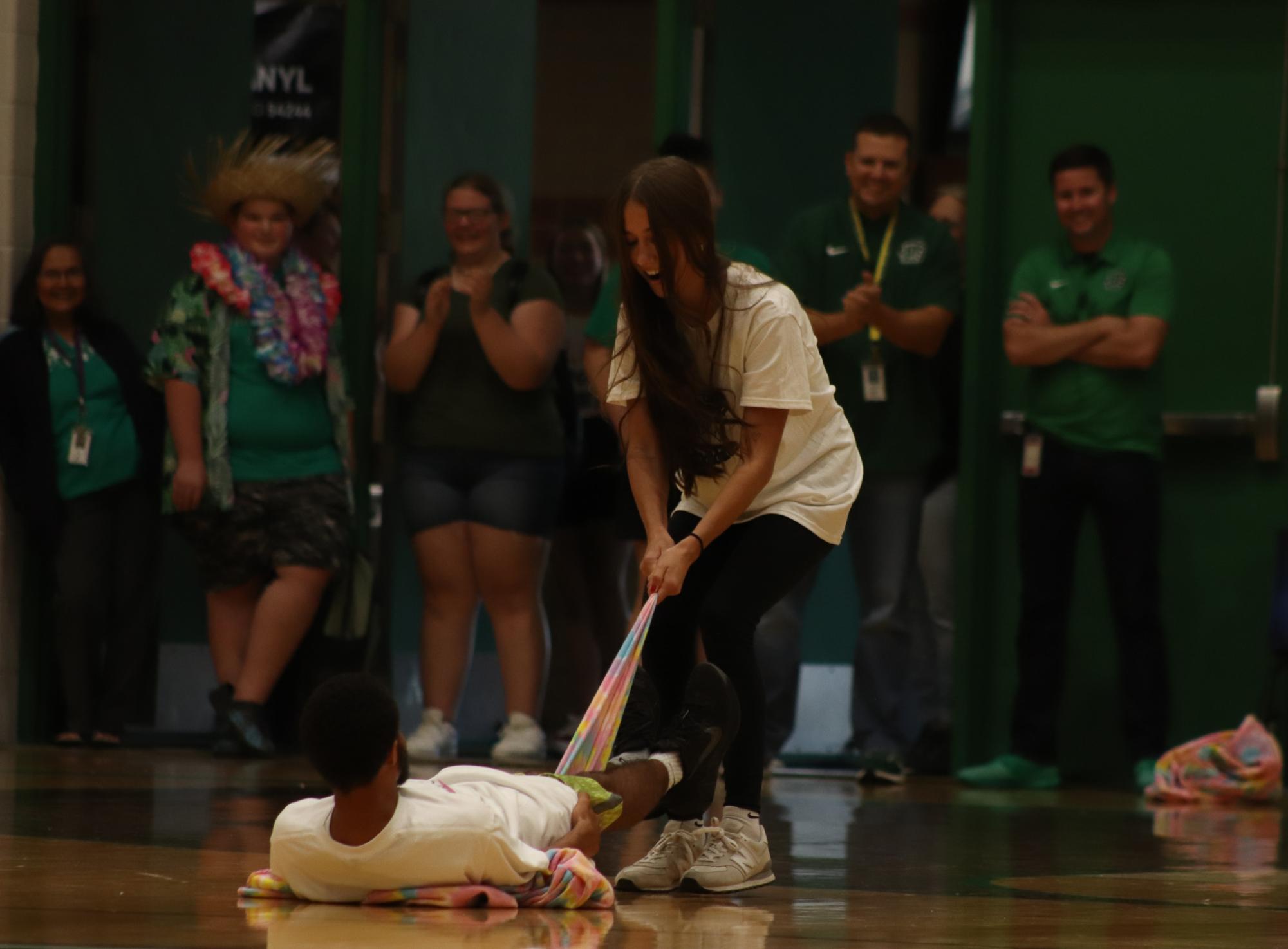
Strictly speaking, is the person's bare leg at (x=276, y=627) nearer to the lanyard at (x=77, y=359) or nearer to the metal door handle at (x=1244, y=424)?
the lanyard at (x=77, y=359)

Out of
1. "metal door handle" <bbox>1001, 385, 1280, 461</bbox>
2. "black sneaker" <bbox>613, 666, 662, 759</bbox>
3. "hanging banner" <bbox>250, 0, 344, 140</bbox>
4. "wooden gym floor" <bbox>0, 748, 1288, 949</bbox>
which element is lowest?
"wooden gym floor" <bbox>0, 748, 1288, 949</bbox>

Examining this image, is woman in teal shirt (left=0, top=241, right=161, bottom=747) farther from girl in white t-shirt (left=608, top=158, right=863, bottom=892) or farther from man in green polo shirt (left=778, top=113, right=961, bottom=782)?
girl in white t-shirt (left=608, top=158, right=863, bottom=892)

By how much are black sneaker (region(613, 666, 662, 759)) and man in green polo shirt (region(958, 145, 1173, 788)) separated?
8.77ft

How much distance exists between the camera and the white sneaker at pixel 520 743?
6410mm

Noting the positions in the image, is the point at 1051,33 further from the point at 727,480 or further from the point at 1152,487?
the point at 727,480

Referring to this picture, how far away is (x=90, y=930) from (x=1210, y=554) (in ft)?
14.6

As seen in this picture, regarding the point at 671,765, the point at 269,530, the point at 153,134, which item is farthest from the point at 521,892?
the point at 153,134

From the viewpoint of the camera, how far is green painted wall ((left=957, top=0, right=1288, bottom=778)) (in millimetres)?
6508

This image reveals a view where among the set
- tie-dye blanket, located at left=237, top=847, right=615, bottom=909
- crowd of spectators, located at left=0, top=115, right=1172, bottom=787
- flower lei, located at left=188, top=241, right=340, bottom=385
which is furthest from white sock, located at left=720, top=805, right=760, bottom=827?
flower lei, located at left=188, top=241, right=340, bottom=385

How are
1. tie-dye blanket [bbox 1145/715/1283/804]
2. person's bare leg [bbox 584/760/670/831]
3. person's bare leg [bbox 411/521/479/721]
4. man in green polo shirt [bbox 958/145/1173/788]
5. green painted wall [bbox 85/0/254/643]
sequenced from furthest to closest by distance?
1. green painted wall [bbox 85/0/254/643]
2. person's bare leg [bbox 411/521/479/721]
3. man in green polo shirt [bbox 958/145/1173/788]
4. tie-dye blanket [bbox 1145/715/1283/804]
5. person's bare leg [bbox 584/760/670/831]

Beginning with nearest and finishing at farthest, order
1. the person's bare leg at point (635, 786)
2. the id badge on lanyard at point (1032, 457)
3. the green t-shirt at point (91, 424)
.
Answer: the person's bare leg at point (635, 786)
the id badge on lanyard at point (1032, 457)
the green t-shirt at point (91, 424)

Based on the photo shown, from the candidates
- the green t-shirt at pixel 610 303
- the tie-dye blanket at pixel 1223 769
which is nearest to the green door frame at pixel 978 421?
the green t-shirt at pixel 610 303

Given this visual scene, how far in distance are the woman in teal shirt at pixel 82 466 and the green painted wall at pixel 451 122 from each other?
2.91 ft

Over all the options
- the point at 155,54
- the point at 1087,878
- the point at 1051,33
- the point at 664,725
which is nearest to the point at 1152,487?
the point at 1051,33
